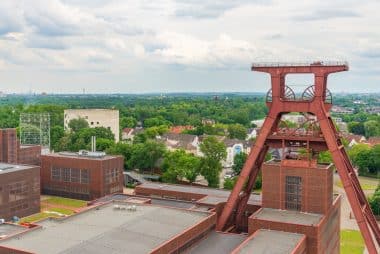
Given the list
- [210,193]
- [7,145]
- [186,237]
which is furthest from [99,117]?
[186,237]

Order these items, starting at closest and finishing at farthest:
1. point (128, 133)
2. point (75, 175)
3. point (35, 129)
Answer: point (75, 175), point (35, 129), point (128, 133)

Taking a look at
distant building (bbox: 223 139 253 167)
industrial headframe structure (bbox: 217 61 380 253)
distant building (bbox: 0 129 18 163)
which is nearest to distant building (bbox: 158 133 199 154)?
distant building (bbox: 223 139 253 167)

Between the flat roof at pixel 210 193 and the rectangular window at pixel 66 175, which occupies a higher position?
the flat roof at pixel 210 193

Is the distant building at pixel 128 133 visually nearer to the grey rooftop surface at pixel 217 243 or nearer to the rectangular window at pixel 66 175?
the rectangular window at pixel 66 175

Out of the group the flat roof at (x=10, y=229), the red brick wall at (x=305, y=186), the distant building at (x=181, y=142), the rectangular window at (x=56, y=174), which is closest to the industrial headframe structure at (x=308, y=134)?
the red brick wall at (x=305, y=186)

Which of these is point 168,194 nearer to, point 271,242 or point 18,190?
point 271,242

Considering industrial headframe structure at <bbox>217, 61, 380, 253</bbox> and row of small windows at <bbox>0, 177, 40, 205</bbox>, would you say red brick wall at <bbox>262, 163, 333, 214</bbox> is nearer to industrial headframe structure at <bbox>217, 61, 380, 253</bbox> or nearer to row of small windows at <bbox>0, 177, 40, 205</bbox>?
industrial headframe structure at <bbox>217, 61, 380, 253</bbox>

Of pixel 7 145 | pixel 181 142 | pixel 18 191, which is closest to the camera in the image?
pixel 18 191
